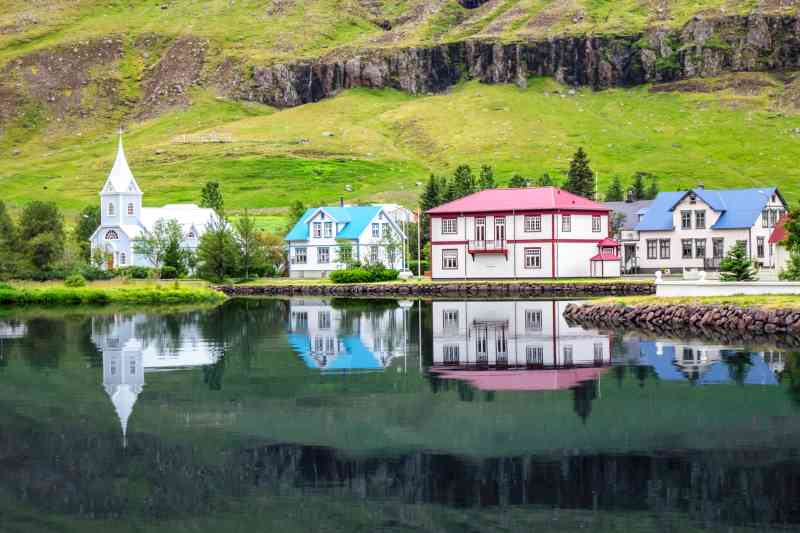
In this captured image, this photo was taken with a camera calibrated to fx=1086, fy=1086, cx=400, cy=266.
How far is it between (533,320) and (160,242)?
53.1 metres

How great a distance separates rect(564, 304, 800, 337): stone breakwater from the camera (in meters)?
40.8

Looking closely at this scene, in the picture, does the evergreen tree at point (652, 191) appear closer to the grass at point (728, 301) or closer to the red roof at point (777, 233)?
the red roof at point (777, 233)

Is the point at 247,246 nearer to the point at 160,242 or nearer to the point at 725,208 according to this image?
the point at 160,242

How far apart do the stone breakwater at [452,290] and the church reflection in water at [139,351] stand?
85.7 ft

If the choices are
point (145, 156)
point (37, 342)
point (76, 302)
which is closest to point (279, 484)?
point (37, 342)

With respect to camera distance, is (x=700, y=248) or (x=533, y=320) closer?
(x=533, y=320)

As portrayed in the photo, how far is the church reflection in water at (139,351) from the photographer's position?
28.6 meters

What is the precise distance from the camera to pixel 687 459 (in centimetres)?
1970

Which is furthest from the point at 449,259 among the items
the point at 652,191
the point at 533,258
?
the point at 652,191

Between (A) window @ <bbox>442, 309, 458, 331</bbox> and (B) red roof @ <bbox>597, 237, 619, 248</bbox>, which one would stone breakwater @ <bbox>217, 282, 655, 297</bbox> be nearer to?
(B) red roof @ <bbox>597, 237, 619, 248</bbox>

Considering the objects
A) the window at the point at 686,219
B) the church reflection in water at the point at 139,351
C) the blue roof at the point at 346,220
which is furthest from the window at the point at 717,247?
the church reflection in water at the point at 139,351

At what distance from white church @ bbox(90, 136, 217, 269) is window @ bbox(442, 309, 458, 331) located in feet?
154

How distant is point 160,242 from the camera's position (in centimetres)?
9450

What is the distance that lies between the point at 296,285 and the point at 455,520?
6768cm
